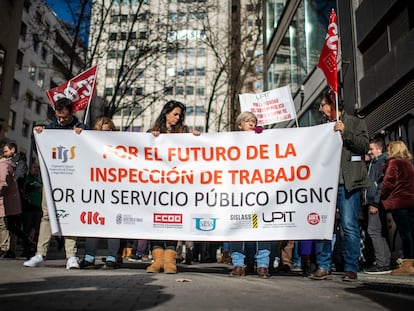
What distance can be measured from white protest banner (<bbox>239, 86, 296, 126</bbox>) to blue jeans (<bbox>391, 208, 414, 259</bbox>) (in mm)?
2567

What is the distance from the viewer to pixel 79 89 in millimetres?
6656

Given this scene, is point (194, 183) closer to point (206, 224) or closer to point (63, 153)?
point (206, 224)

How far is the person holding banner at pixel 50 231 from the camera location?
5359 mm

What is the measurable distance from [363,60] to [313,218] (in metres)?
9.56

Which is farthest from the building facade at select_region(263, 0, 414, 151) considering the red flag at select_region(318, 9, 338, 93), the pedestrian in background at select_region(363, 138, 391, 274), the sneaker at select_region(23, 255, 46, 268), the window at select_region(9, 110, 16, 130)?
the window at select_region(9, 110, 16, 130)

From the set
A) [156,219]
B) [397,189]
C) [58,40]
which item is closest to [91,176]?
[156,219]

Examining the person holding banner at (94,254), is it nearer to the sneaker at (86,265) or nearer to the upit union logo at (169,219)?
the sneaker at (86,265)

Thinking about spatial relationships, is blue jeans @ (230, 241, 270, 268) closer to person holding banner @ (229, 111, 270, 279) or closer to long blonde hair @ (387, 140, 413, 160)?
person holding banner @ (229, 111, 270, 279)

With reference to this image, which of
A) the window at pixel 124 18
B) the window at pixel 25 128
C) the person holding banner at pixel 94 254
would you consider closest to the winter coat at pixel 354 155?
the person holding banner at pixel 94 254

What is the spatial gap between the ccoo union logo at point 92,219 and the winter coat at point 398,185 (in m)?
4.03

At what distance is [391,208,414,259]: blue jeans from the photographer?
21.6 ft

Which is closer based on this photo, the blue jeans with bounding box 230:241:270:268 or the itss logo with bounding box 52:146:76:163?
the blue jeans with bounding box 230:241:270:268

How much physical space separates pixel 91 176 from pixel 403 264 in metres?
4.37

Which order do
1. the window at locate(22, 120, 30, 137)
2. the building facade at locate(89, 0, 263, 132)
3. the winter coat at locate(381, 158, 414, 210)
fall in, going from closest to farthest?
the winter coat at locate(381, 158, 414, 210) < the building facade at locate(89, 0, 263, 132) < the window at locate(22, 120, 30, 137)
